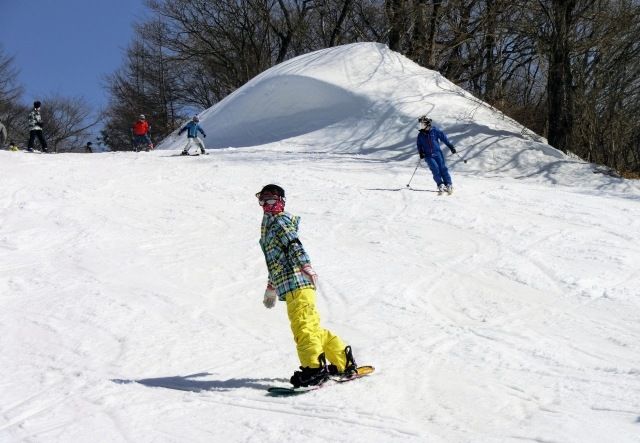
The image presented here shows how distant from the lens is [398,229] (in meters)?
10.7

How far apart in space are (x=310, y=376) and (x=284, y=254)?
0.92m

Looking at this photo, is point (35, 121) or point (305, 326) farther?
point (35, 121)

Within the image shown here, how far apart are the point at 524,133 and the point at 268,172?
27.4ft

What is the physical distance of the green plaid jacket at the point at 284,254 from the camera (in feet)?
16.6

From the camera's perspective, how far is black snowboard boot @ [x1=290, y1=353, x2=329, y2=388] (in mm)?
4973

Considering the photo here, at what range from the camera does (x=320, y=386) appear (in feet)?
16.5

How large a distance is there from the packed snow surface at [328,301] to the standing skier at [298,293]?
0.21m

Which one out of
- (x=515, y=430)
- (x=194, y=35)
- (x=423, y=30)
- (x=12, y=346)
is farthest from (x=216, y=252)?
(x=194, y=35)

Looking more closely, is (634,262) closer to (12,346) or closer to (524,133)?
(12,346)

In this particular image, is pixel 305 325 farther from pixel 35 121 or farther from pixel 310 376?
pixel 35 121

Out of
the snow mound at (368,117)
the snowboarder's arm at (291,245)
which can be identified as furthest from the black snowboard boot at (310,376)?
the snow mound at (368,117)

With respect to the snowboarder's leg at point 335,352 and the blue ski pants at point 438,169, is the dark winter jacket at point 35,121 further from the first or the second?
the snowboarder's leg at point 335,352

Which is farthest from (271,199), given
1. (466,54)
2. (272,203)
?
(466,54)

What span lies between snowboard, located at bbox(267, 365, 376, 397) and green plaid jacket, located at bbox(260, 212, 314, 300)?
0.67m
